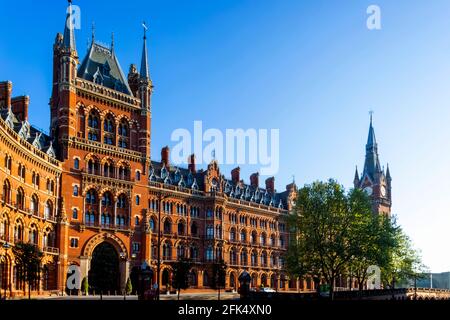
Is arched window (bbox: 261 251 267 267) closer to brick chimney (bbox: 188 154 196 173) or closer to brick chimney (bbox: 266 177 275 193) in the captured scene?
brick chimney (bbox: 266 177 275 193)

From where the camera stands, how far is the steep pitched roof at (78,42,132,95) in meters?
91.8

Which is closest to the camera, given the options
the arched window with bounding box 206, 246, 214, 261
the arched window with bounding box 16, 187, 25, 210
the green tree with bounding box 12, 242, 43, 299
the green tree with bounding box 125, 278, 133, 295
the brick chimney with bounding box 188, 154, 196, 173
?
the green tree with bounding box 12, 242, 43, 299

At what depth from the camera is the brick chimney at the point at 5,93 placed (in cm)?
7719

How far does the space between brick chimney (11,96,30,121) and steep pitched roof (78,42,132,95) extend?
1020 cm

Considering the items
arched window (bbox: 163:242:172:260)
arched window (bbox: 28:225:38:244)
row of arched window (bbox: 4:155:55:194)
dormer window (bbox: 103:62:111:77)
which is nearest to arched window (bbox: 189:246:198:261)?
arched window (bbox: 163:242:172:260)

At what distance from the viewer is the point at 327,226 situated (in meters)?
84.9

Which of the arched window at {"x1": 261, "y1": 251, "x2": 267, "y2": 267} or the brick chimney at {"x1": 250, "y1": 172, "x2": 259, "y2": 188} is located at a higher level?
the brick chimney at {"x1": 250, "y1": 172, "x2": 259, "y2": 188}

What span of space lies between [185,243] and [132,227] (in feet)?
46.4

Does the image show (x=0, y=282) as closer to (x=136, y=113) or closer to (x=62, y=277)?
(x=62, y=277)

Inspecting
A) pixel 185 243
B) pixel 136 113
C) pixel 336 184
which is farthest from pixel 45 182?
pixel 336 184

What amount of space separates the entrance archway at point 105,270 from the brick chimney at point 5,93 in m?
22.9

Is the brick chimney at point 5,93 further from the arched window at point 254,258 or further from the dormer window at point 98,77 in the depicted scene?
the arched window at point 254,258

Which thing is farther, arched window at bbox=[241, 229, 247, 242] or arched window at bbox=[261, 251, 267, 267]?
arched window at bbox=[261, 251, 267, 267]

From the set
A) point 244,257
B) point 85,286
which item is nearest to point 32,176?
point 85,286
